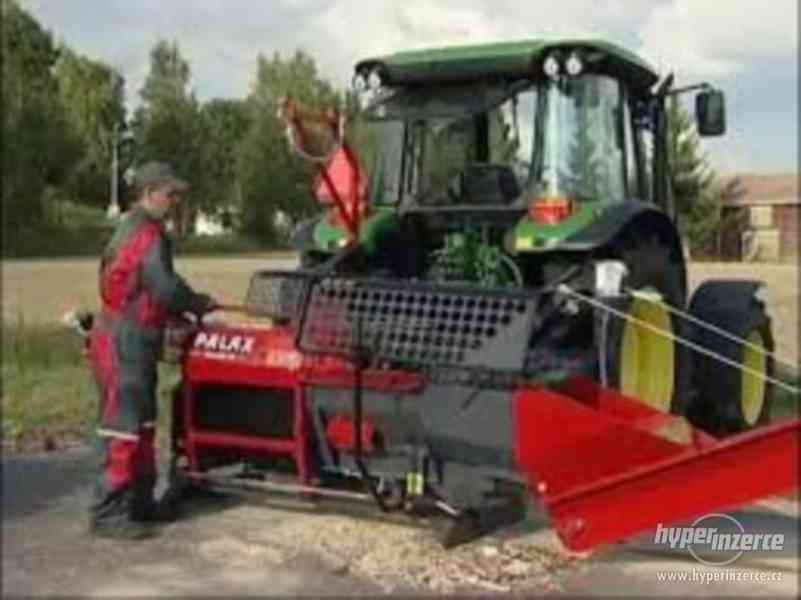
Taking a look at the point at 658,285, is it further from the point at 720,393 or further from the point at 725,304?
the point at 725,304

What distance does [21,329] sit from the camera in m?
12.7

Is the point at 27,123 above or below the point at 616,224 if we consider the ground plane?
above

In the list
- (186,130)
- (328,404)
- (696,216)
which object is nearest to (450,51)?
(328,404)

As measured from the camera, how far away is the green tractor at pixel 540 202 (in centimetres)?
664

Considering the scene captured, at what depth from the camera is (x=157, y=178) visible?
647 cm

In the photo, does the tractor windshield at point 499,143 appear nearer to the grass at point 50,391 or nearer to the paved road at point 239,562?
the grass at point 50,391

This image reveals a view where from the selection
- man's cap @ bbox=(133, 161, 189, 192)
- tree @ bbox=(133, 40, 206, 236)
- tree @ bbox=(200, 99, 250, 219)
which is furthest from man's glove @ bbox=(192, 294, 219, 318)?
tree @ bbox=(200, 99, 250, 219)

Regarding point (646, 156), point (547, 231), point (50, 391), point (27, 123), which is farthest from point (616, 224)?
point (27, 123)

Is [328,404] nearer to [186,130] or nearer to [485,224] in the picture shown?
[485,224]

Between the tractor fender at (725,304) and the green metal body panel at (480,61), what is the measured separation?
139 cm

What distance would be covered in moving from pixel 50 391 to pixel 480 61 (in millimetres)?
4693

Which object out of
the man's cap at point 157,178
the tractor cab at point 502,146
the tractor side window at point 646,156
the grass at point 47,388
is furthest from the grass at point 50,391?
the tractor side window at point 646,156

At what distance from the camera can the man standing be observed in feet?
20.9

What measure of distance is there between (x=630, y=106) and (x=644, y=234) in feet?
3.40
